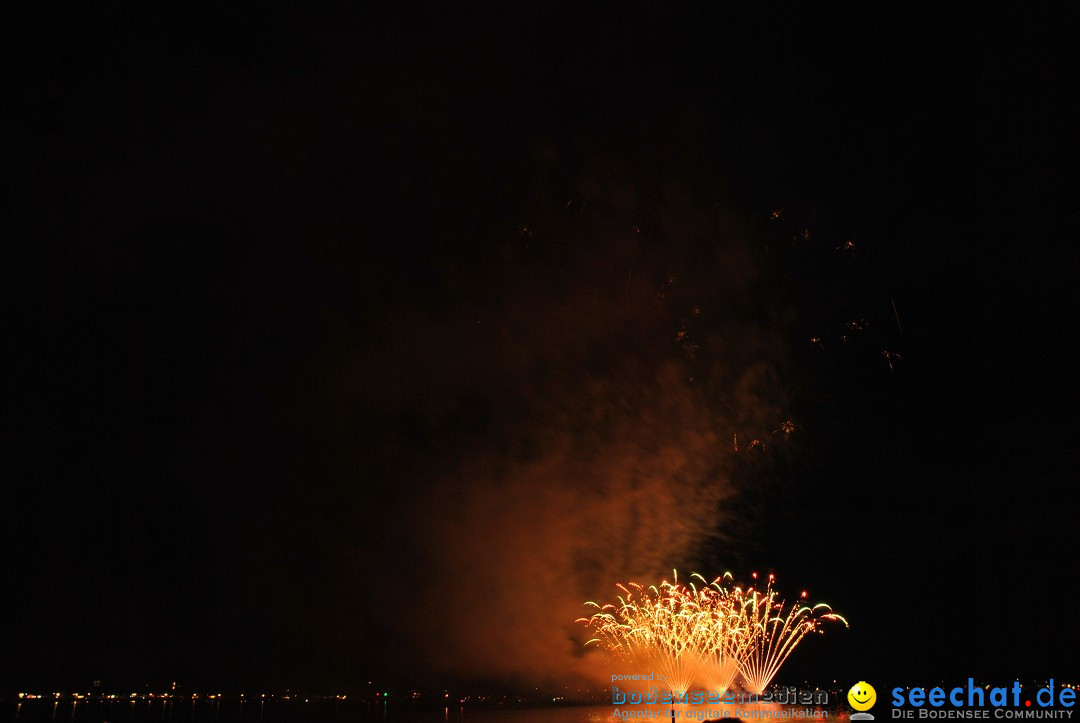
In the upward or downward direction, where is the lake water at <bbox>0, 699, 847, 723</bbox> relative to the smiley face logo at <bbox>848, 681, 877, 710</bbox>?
downward

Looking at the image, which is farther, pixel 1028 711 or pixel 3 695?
pixel 3 695

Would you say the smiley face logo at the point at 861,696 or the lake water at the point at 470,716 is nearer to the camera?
the smiley face logo at the point at 861,696

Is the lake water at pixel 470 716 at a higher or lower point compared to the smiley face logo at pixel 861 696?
lower

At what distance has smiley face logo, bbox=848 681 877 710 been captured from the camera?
28.2 m

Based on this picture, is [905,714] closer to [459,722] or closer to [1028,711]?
[1028,711]

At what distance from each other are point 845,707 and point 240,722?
67.0 metres

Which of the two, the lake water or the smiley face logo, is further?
the lake water

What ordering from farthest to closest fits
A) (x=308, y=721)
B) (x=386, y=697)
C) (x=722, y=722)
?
1. (x=386, y=697)
2. (x=308, y=721)
3. (x=722, y=722)

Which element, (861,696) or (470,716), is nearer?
(861,696)

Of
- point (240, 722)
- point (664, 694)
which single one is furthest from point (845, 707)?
point (240, 722)

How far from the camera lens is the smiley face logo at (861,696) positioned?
28248mm

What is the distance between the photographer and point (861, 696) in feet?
94.5

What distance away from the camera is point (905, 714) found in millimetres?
33469

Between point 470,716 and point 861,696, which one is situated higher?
point 861,696
